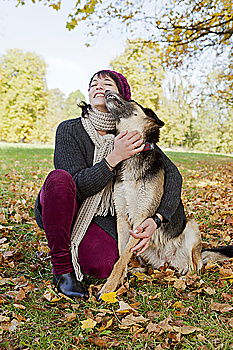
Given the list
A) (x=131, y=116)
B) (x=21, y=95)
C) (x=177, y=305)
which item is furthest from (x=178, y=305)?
(x=21, y=95)

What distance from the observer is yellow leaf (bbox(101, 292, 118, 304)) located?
2376 millimetres

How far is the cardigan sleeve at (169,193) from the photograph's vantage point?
9.20ft

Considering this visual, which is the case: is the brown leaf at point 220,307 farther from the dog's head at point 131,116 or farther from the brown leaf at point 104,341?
the dog's head at point 131,116

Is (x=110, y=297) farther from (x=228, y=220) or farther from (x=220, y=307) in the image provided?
(x=228, y=220)

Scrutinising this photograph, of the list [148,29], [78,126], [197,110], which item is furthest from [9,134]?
[78,126]

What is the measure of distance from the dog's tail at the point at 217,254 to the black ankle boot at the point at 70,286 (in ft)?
4.20

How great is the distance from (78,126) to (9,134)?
31.3m

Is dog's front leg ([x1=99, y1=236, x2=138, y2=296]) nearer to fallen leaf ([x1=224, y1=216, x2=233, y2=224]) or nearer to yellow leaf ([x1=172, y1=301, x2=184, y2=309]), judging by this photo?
yellow leaf ([x1=172, y1=301, x2=184, y2=309])

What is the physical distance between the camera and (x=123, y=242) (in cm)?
280

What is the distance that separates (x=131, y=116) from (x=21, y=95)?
31868 mm

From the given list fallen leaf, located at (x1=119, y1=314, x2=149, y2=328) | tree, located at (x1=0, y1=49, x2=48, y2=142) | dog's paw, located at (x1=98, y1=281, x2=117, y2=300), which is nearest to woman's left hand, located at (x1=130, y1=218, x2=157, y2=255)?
dog's paw, located at (x1=98, y1=281, x2=117, y2=300)

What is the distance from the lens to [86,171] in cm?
267

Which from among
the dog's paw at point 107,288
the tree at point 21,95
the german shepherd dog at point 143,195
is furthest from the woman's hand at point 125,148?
the tree at point 21,95

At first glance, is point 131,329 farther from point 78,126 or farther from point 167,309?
point 78,126
